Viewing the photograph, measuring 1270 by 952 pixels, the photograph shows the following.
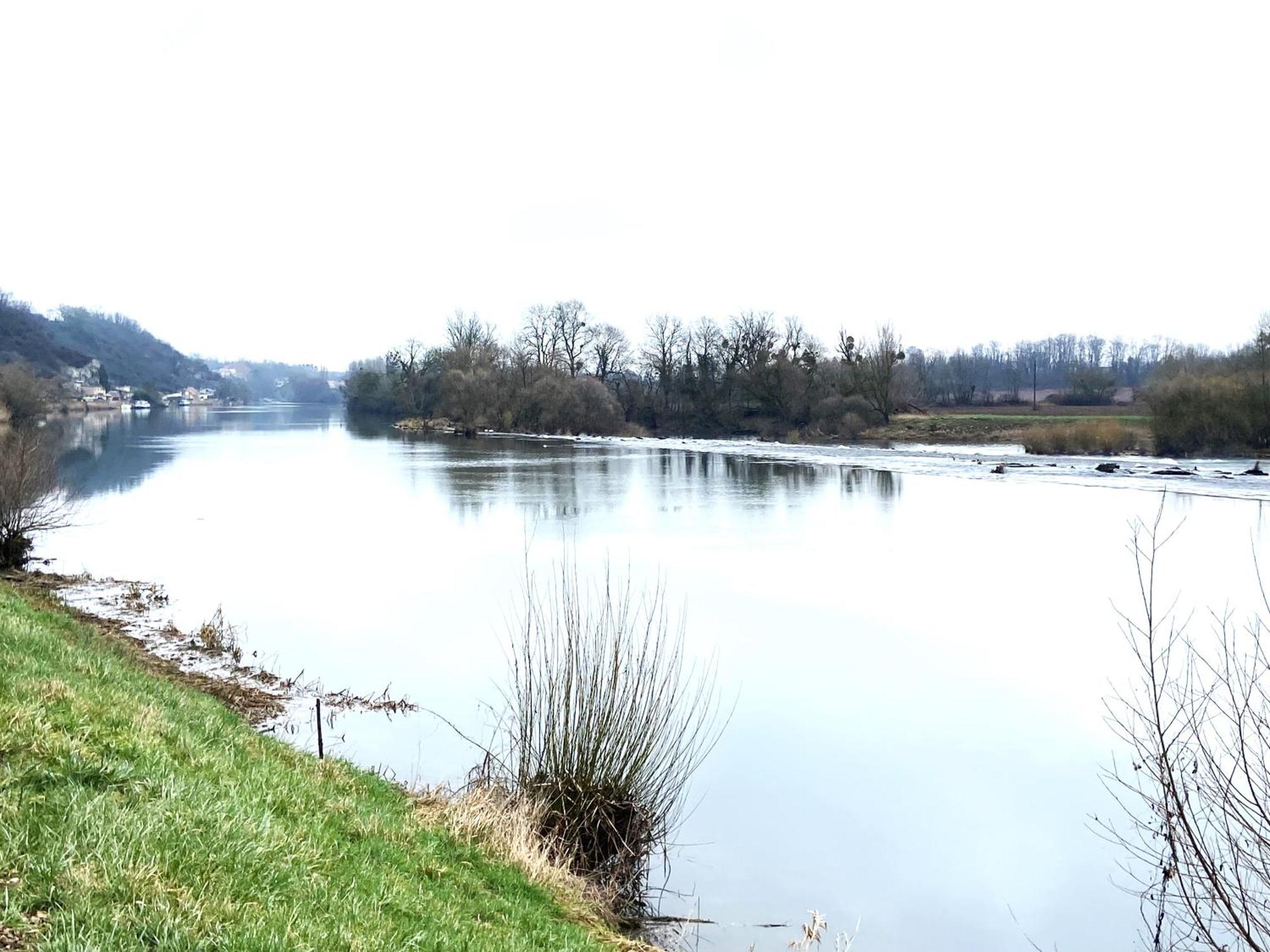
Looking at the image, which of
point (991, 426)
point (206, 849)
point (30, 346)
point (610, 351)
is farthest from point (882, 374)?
point (30, 346)

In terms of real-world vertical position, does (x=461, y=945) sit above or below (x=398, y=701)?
above

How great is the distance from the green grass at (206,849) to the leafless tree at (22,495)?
12888 mm

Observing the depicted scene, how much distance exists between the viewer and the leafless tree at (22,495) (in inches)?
698

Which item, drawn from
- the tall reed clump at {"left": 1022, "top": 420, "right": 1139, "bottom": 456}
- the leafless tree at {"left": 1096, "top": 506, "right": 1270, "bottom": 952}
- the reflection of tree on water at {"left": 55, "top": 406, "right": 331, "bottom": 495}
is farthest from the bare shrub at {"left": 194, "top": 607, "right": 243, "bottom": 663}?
the tall reed clump at {"left": 1022, "top": 420, "right": 1139, "bottom": 456}

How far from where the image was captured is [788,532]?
77.6 feet

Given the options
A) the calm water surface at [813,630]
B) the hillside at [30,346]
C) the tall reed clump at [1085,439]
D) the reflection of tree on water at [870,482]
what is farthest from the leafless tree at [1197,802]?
the hillside at [30,346]

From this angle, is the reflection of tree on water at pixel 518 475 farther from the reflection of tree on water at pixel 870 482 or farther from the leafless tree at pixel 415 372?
the leafless tree at pixel 415 372

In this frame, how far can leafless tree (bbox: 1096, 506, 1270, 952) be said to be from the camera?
4848 millimetres

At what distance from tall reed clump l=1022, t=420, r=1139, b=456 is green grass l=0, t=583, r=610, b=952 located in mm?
47851

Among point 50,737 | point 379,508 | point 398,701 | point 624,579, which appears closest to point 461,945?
point 50,737

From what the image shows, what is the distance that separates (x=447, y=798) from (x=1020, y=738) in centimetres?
604

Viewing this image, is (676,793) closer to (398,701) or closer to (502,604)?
(398,701)

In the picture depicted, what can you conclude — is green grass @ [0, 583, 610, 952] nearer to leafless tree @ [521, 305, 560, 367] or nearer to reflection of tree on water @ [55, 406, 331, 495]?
reflection of tree on water @ [55, 406, 331, 495]

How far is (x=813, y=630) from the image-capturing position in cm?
1420
